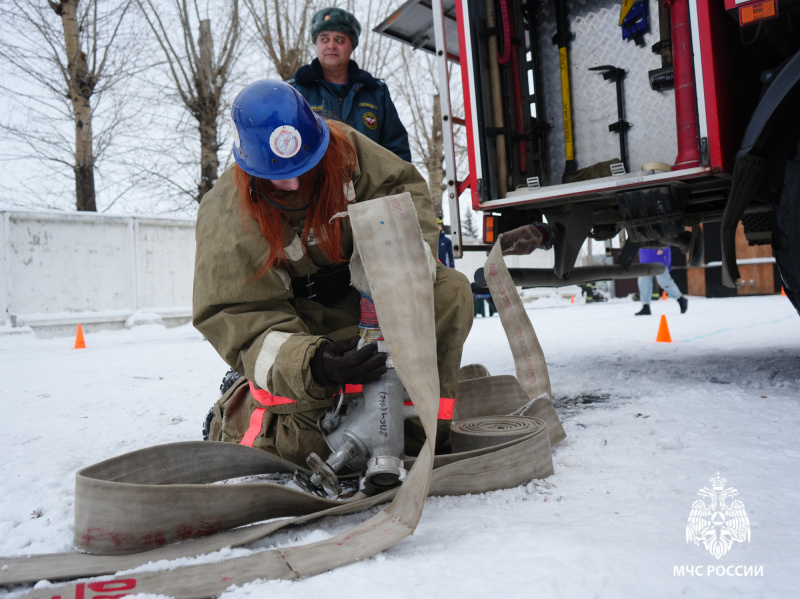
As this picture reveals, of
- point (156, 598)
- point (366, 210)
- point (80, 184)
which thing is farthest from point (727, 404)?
point (80, 184)

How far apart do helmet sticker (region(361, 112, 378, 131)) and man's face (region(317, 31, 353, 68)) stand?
33 cm

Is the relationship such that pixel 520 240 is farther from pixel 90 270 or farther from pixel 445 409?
pixel 90 270

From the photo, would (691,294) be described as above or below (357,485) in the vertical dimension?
above

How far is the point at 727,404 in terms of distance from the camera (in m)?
2.60

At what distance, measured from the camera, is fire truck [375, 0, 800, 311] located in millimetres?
2686

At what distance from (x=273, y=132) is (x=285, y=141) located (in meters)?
0.04

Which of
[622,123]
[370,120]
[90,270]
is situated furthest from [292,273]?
[90,270]

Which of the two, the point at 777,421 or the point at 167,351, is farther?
the point at 167,351

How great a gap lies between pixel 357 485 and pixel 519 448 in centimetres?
49

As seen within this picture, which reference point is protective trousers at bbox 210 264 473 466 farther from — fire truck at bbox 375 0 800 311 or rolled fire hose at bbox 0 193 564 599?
fire truck at bbox 375 0 800 311

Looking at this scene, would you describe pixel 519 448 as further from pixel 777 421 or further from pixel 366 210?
pixel 777 421

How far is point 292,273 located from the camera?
2033 millimetres

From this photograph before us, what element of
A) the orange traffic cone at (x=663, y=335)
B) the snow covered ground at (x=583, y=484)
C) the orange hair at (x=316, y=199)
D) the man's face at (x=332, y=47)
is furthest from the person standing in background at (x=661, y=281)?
→ the orange hair at (x=316, y=199)

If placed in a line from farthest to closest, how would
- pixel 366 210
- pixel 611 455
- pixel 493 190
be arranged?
pixel 493 190 < pixel 611 455 < pixel 366 210
